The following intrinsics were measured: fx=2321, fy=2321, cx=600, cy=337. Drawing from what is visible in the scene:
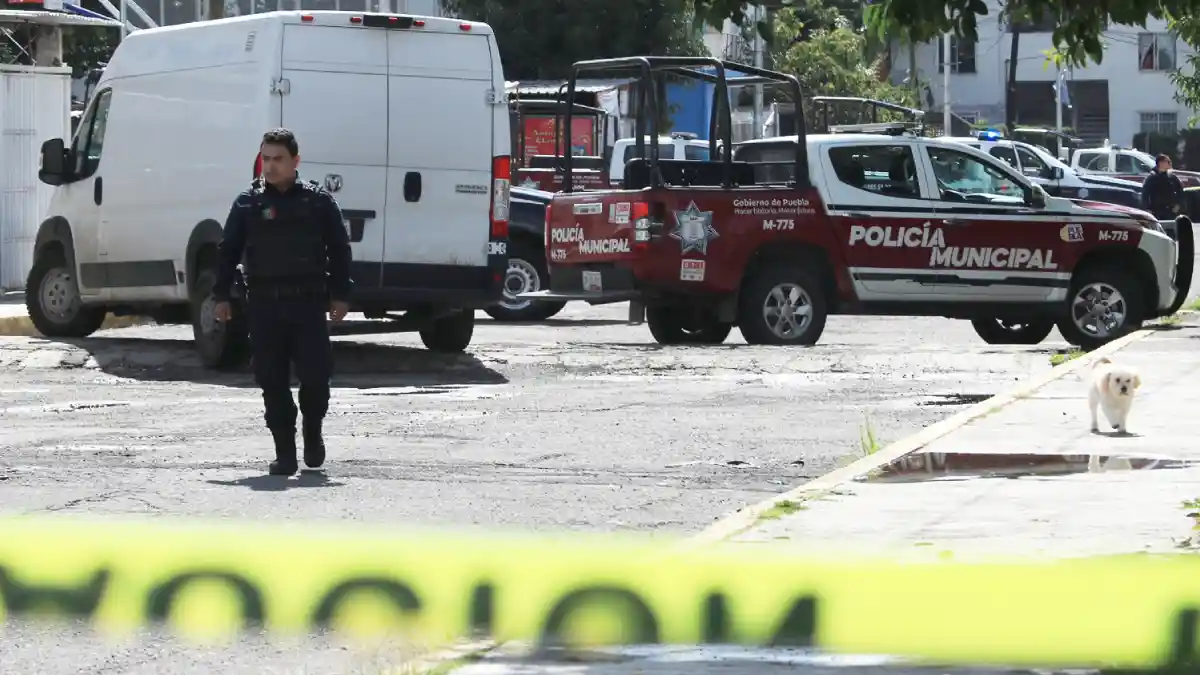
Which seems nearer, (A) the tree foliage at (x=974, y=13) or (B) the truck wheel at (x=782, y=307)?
(A) the tree foliage at (x=974, y=13)

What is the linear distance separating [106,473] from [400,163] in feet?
19.6

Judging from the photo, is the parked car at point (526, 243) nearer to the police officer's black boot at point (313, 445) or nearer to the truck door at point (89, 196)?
the truck door at point (89, 196)

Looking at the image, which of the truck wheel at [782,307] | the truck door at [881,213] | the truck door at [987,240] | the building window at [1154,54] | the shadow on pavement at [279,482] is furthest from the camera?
the building window at [1154,54]

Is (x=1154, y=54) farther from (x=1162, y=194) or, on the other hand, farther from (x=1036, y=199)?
(x=1036, y=199)

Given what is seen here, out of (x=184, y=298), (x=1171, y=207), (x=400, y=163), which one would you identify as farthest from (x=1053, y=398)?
(x=1171, y=207)

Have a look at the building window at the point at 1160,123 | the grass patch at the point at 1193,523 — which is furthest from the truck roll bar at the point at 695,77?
the building window at the point at 1160,123

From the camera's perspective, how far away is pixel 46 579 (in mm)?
6711

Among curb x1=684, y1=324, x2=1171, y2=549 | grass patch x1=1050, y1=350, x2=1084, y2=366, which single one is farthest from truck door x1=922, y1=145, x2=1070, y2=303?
curb x1=684, y1=324, x2=1171, y2=549

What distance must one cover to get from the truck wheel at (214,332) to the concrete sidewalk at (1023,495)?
5.79m

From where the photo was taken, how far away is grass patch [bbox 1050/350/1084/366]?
16.8 meters

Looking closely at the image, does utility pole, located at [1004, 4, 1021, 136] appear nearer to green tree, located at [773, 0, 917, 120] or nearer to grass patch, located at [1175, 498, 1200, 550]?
green tree, located at [773, 0, 917, 120]

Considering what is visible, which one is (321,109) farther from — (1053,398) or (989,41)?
(989,41)

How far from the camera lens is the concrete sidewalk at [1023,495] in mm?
7688

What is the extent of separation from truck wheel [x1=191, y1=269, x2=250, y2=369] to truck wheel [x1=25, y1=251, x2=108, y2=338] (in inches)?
99.4
